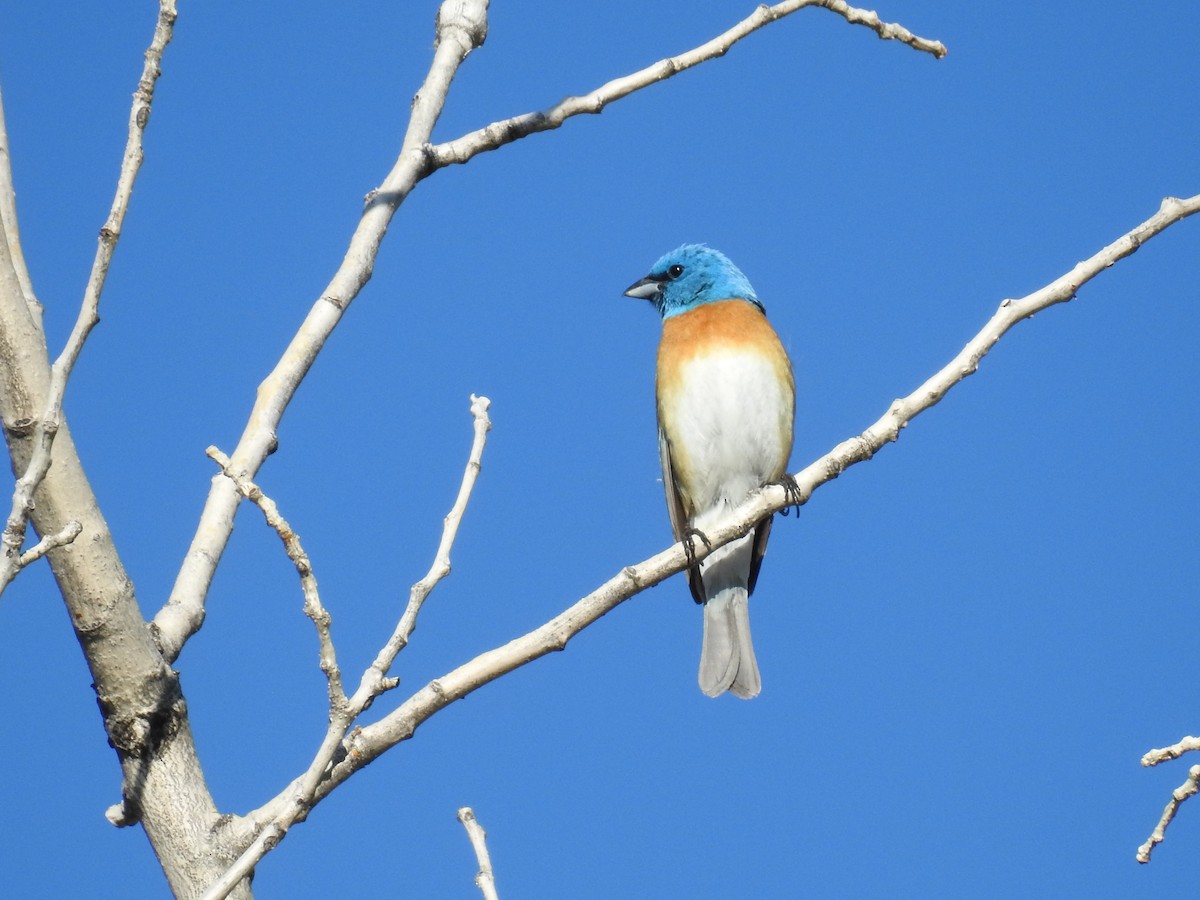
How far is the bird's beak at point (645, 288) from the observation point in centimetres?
788

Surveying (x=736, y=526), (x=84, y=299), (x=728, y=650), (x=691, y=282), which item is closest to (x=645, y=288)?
(x=691, y=282)

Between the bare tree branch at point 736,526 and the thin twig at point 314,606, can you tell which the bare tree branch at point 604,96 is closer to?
the bare tree branch at point 736,526

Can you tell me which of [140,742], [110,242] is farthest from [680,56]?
[140,742]

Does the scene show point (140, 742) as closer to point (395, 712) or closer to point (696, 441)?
point (395, 712)

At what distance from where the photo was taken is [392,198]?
3564 mm

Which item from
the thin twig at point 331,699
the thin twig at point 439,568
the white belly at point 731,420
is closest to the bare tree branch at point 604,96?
the thin twig at point 439,568

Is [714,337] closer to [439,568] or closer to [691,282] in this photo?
[691,282]

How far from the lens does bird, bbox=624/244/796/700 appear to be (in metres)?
6.88

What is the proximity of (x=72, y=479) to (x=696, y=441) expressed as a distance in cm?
446

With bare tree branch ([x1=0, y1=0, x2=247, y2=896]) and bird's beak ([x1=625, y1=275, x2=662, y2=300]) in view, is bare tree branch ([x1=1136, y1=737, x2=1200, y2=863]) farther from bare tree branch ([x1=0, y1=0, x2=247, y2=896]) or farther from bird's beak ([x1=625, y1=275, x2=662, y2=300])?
bird's beak ([x1=625, y1=275, x2=662, y2=300])

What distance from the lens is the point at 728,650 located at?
23.5 feet

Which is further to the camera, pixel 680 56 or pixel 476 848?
pixel 680 56

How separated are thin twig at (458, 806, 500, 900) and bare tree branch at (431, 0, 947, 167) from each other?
174 cm

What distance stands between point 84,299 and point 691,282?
5.53 meters
